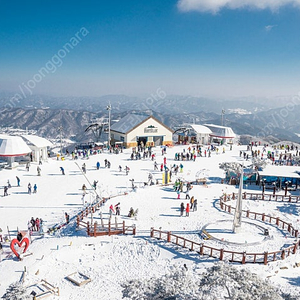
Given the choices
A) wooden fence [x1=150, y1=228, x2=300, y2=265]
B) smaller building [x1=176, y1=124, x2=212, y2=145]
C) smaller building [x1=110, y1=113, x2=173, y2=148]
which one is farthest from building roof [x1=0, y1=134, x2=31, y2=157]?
smaller building [x1=176, y1=124, x2=212, y2=145]

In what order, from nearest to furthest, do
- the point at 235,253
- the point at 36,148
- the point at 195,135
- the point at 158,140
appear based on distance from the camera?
the point at 235,253, the point at 36,148, the point at 158,140, the point at 195,135

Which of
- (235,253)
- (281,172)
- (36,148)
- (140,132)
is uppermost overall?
(140,132)

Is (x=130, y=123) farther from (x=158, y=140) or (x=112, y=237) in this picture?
(x=112, y=237)

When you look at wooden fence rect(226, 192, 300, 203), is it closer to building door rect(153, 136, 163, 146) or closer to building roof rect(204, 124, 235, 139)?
building door rect(153, 136, 163, 146)

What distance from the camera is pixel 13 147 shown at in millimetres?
35375

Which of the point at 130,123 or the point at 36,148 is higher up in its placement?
the point at 130,123

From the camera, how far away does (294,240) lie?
19172mm

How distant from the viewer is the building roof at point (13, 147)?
3484 centimetres

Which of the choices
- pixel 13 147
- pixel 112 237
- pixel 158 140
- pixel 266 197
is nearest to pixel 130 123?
pixel 158 140

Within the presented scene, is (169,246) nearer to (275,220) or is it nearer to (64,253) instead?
(64,253)

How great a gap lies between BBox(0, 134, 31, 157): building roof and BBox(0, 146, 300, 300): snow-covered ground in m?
1.88

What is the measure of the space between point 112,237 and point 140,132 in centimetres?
3132

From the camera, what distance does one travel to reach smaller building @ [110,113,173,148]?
161 feet

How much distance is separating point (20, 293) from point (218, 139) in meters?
46.8
